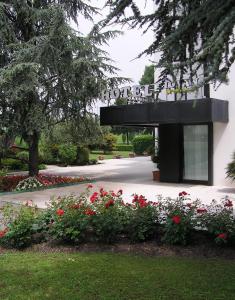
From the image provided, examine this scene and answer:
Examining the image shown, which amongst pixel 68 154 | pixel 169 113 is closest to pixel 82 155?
pixel 68 154

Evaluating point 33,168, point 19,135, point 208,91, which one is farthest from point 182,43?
point 33,168

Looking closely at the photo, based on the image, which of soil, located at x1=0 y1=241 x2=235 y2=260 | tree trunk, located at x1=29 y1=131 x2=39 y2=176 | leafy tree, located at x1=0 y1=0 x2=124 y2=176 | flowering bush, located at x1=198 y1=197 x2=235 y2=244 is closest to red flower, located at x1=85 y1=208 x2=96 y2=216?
soil, located at x1=0 y1=241 x2=235 y2=260

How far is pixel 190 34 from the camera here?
3.83 meters

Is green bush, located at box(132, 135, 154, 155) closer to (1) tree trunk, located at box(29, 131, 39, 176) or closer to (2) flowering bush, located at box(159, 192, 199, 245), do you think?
(1) tree trunk, located at box(29, 131, 39, 176)

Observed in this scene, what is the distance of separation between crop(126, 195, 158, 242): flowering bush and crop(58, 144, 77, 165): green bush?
68.9 ft

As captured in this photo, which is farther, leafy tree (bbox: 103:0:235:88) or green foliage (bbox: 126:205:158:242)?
green foliage (bbox: 126:205:158:242)

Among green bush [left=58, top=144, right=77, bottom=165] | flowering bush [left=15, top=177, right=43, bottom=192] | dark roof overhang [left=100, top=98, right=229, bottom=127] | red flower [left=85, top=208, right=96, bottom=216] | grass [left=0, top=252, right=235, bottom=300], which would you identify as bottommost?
grass [left=0, top=252, right=235, bottom=300]

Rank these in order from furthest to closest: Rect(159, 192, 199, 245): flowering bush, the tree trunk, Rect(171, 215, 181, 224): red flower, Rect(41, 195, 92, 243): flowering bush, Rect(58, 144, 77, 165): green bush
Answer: Rect(58, 144, 77, 165): green bush < the tree trunk < Rect(41, 195, 92, 243): flowering bush < Rect(159, 192, 199, 245): flowering bush < Rect(171, 215, 181, 224): red flower

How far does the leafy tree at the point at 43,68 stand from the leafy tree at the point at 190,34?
366 inches

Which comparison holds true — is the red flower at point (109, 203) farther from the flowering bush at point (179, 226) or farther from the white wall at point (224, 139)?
the white wall at point (224, 139)

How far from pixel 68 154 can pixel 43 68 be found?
44.1ft

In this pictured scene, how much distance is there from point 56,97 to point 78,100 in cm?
86

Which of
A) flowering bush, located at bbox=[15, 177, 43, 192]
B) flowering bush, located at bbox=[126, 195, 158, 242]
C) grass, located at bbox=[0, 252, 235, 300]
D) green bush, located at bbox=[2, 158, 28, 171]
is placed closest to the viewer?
grass, located at bbox=[0, 252, 235, 300]

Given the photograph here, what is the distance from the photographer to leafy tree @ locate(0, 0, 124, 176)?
13.8 m
